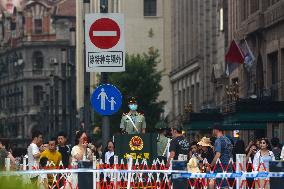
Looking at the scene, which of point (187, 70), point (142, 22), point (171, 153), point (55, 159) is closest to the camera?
point (55, 159)

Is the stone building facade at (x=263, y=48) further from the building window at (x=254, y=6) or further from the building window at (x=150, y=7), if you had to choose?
the building window at (x=150, y=7)

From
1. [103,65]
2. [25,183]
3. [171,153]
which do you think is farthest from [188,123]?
[25,183]

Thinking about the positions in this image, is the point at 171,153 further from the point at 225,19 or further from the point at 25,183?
the point at 225,19

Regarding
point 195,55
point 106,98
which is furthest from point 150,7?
point 106,98

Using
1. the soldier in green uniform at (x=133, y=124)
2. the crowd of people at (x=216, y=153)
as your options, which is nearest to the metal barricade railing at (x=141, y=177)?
the crowd of people at (x=216, y=153)

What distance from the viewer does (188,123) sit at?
183 ft

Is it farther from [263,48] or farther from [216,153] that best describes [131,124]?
[263,48]

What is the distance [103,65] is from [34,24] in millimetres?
145614

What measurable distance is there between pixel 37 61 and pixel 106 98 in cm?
13798

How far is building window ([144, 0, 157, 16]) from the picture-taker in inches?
4194

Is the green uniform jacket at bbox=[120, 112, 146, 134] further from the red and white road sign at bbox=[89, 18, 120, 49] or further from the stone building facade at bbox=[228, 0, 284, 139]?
the stone building facade at bbox=[228, 0, 284, 139]

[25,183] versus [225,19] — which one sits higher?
[225,19]

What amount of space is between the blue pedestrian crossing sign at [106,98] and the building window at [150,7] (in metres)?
84.6

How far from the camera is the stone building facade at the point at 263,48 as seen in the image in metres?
46.4
